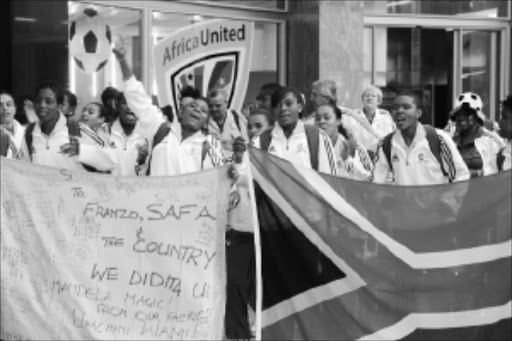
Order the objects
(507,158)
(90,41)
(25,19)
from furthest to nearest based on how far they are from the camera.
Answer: (25,19), (90,41), (507,158)

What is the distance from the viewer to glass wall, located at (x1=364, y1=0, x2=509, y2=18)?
57.6 ft

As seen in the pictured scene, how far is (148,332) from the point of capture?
6996mm

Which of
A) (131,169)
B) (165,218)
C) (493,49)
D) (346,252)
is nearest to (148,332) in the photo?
(165,218)

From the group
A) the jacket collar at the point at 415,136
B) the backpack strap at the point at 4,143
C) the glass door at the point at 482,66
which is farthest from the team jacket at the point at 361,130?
the glass door at the point at 482,66

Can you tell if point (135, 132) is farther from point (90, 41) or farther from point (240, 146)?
point (90, 41)

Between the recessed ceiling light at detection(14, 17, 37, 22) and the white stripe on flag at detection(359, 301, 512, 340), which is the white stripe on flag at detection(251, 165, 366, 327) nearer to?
the white stripe on flag at detection(359, 301, 512, 340)

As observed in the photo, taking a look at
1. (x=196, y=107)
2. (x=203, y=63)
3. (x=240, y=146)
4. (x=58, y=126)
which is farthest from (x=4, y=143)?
(x=203, y=63)

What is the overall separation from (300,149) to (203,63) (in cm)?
396

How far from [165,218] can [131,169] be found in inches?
110

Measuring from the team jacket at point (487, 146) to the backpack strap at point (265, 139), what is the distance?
2.10m

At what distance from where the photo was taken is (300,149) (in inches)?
352

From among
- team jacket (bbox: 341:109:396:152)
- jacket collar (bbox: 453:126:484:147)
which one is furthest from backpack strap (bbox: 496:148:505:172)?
team jacket (bbox: 341:109:396:152)

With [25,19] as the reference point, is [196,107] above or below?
below

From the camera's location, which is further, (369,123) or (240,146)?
(369,123)
